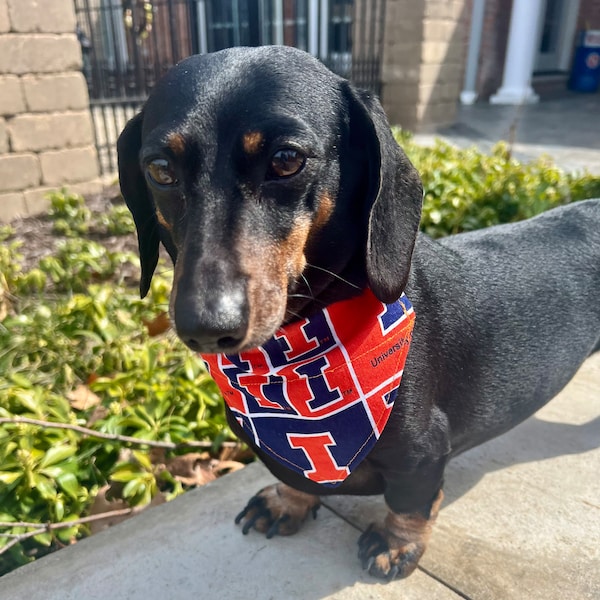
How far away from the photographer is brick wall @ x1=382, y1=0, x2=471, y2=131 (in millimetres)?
9289

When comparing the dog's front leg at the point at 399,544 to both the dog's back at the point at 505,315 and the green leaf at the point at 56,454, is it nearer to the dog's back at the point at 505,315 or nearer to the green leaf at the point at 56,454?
the dog's back at the point at 505,315

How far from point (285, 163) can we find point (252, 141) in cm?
10

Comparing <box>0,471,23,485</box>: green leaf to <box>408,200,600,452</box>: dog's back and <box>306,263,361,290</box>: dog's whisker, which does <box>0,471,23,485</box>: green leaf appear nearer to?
<box>306,263,361,290</box>: dog's whisker

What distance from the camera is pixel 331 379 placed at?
69.9 inches

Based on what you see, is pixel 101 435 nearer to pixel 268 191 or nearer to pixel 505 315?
pixel 268 191

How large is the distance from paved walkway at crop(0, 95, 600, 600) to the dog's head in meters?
0.90

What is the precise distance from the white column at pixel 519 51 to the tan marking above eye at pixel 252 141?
43.1 feet

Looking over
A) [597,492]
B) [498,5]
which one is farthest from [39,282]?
[498,5]

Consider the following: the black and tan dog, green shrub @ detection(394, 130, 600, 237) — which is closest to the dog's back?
the black and tan dog

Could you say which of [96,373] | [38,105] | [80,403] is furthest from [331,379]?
[38,105]

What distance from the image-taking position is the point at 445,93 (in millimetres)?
10148

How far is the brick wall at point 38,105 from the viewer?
207 inches

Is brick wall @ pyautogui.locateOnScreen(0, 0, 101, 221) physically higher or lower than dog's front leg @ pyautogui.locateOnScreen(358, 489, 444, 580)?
higher

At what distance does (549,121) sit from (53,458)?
11383mm
